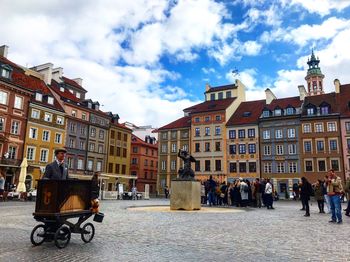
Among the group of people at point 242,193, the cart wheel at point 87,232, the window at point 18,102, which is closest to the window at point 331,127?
the group of people at point 242,193

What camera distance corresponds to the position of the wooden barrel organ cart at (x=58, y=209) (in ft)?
22.3

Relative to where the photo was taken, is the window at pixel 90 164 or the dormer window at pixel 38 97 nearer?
the dormer window at pixel 38 97

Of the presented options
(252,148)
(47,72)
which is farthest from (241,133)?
(47,72)

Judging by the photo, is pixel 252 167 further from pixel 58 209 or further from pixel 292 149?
pixel 58 209

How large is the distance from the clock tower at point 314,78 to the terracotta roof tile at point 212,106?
50466mm

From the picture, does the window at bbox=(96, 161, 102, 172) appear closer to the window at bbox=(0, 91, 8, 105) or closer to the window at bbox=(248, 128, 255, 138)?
the window at bbox=(0, 91, 8, 105)

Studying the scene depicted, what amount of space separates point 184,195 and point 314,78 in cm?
9241

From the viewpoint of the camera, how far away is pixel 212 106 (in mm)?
58656

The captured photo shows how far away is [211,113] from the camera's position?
187 feet

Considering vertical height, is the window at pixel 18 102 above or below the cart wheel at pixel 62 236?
above

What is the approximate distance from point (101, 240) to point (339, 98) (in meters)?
→ 49.7

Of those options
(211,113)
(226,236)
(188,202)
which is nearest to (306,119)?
(211,113)

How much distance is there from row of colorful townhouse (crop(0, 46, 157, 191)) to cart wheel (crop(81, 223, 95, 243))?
30.2 meters

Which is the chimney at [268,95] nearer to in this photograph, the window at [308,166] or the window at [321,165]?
the window at [308,166]
